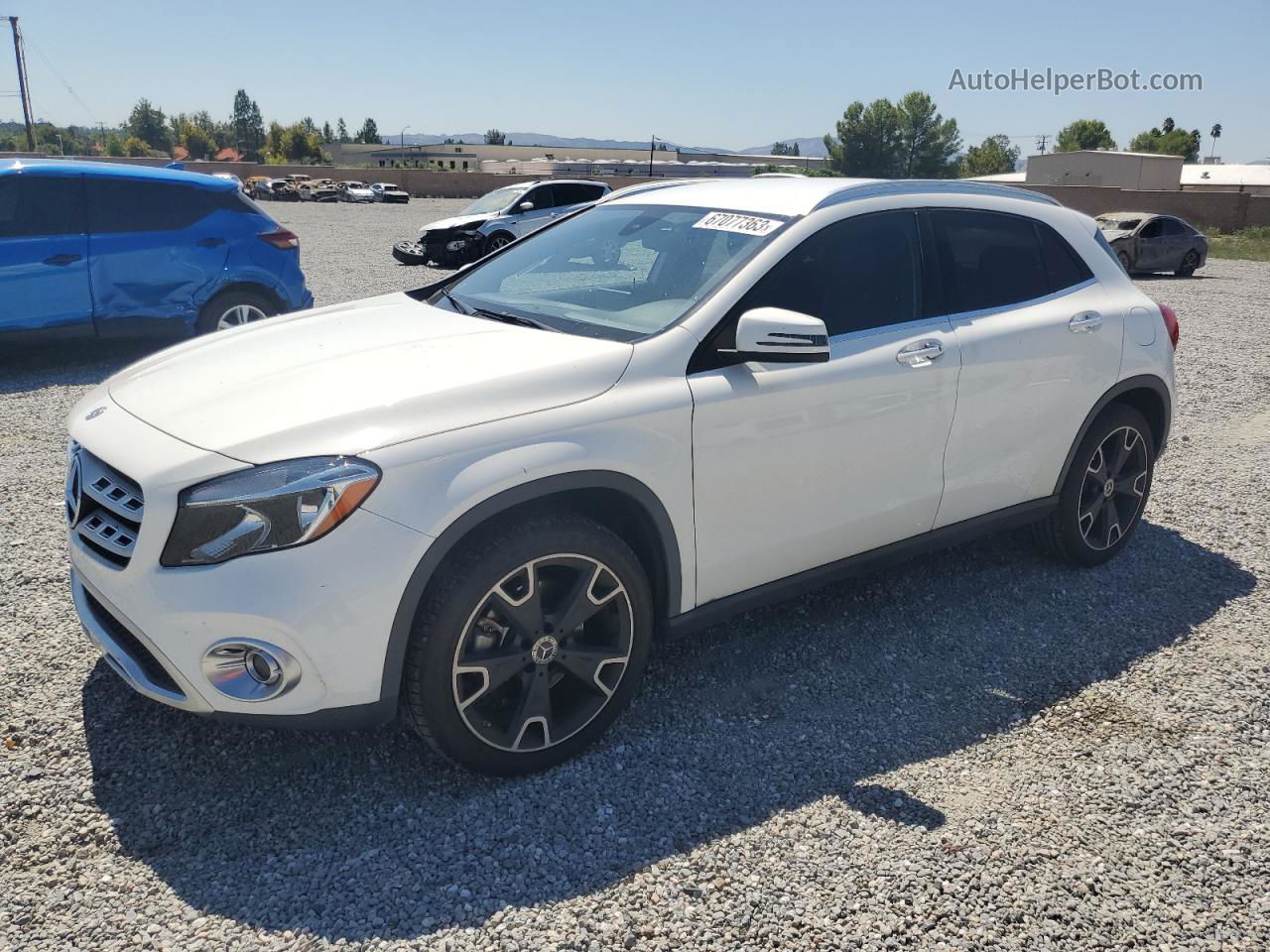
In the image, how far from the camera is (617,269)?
385 centimetres

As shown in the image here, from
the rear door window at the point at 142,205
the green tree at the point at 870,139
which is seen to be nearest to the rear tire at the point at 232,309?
the rear door window at the point at 142,205

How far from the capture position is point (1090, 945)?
248cm

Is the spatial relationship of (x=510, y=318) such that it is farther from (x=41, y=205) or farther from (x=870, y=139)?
(x=870, y=139)

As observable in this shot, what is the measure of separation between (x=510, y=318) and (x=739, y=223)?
3.05 feet

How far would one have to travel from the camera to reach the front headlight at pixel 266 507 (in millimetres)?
2527

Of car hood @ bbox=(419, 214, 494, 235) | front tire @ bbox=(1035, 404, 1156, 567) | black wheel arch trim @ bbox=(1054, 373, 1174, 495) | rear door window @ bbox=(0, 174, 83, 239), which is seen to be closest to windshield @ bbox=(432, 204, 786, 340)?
black wheel arch trim @ bbox=(1054, 373, 1174, 495)

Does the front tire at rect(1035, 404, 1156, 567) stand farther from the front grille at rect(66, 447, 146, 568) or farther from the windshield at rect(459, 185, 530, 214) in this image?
the windshield at rect(459, 185, 530, 214)

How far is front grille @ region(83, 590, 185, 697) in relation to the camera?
8.85 feet

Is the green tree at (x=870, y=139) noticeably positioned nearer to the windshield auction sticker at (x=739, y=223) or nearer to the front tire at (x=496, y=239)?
the front tire at (x=496, y=239)

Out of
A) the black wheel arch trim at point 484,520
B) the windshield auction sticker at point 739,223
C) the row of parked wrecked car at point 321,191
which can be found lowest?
the black wheel arch trim at point 484,520

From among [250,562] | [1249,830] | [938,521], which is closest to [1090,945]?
[1249,830]

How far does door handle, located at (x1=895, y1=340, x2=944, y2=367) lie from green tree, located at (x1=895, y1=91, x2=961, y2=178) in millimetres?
121846

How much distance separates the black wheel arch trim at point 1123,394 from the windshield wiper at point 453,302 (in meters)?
2.75

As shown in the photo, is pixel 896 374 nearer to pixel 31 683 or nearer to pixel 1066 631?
pixel 1066 631
